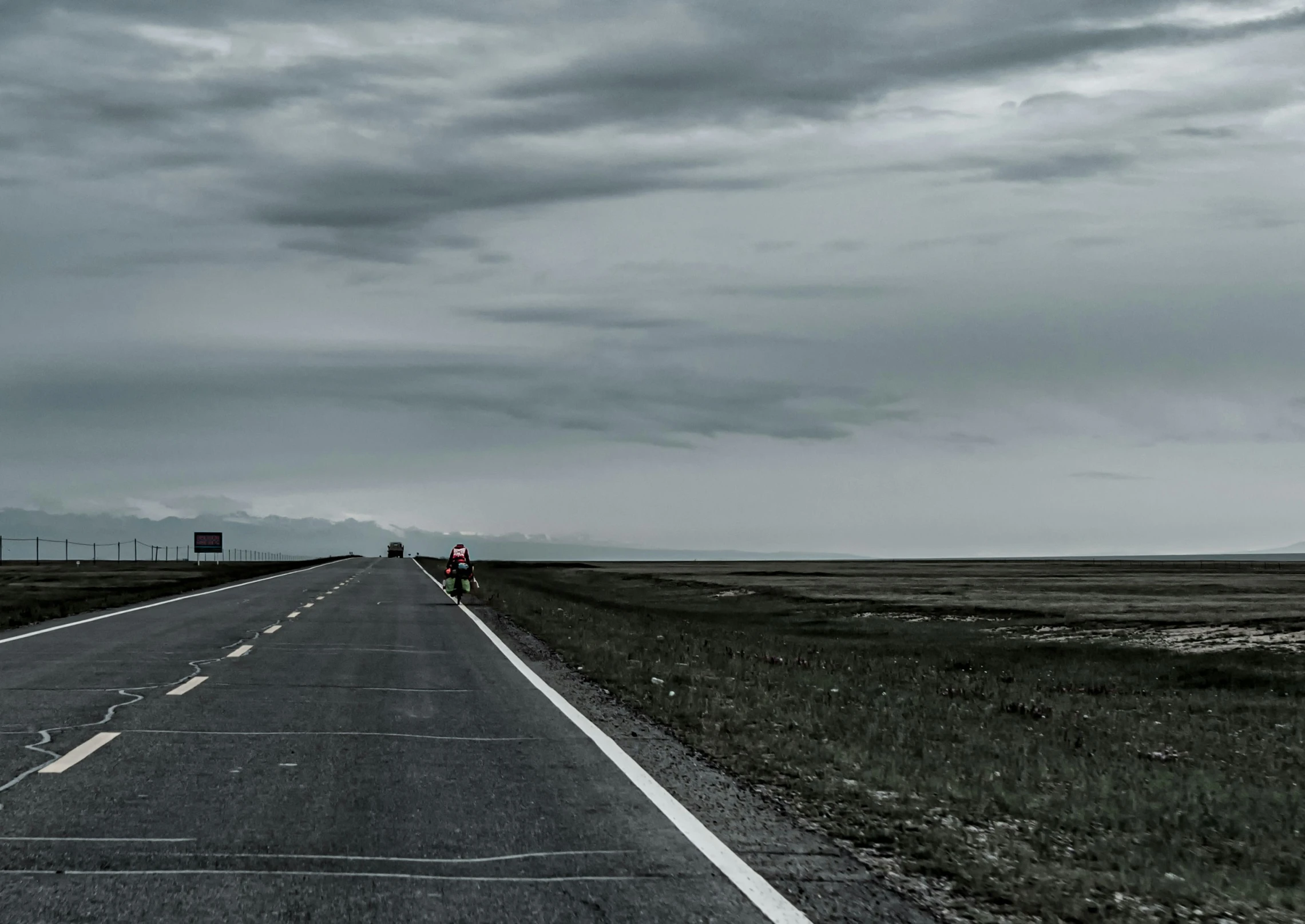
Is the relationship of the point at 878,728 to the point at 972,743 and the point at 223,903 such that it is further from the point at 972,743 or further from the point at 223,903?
the point at 223,903

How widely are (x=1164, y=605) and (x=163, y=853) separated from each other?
126 ft

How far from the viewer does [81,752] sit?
897cm

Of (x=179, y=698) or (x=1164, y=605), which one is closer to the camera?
(x=179, y=698)

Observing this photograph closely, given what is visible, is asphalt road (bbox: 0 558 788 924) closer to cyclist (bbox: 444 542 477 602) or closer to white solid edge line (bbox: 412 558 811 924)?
white solid edge line (bbox: 412 558 811 924)

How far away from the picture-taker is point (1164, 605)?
39.0 m

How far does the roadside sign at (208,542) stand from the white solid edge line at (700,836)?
137799 millimetres

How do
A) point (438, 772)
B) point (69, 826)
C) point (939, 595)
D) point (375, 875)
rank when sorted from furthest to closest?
point (939, 595)
point (438, 772)
point (69, 826)
point (375, 875)

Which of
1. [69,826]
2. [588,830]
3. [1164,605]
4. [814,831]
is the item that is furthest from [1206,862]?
[1164,605]

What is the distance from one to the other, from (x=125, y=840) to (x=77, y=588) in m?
45.1

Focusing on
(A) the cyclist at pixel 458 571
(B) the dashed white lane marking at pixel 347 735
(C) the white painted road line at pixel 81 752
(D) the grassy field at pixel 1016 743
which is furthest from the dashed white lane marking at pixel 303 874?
(A) the cyclist at pixel 458 571

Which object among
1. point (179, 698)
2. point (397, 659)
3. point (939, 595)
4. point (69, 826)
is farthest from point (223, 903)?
point (939, 595)

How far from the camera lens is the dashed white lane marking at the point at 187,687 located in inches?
497

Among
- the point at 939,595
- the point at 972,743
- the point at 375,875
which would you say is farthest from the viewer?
the point at 939,595

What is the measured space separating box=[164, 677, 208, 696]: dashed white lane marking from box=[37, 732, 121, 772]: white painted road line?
8.95ft
